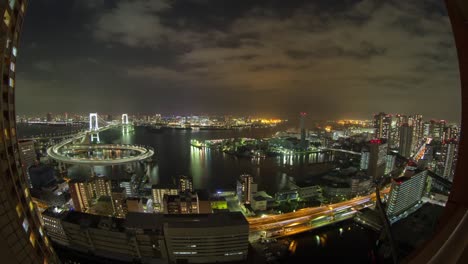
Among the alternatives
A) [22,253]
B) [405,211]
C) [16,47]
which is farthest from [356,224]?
[16,47]

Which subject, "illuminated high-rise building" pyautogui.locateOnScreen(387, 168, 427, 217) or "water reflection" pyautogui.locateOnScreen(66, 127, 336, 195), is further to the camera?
"water reflection" pyautogui.locateOnScreen(66, 127, 336, 195)

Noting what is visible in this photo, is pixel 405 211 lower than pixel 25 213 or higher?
lower

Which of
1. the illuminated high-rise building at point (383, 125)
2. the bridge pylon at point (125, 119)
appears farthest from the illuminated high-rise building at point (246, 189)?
the bridge pylon at point (125, 119)

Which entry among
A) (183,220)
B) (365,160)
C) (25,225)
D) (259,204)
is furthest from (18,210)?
(365,160)

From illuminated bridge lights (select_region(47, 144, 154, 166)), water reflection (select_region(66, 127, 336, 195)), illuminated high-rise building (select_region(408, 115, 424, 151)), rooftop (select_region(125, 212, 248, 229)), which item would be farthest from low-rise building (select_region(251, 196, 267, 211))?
illuminated high-rise building (select_region(408, 115, 424, 151))

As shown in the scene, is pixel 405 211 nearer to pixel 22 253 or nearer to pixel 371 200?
pixel 371 200

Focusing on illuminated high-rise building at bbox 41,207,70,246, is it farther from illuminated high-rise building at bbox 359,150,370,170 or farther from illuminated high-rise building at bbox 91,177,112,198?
illuminated high-rise building at bbox 359,150,370,170
